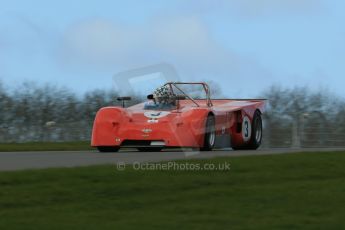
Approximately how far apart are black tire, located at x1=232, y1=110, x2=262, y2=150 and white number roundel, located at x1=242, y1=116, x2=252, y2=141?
0.16 m

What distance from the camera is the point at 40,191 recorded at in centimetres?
1099

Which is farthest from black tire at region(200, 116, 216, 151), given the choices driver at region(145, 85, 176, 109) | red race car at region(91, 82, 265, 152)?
driver at region(145, 85, 176, 109)

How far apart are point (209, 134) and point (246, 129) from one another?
2.45 m

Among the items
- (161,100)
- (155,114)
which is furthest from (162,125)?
(161,100)

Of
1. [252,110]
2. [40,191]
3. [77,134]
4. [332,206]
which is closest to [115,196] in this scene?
[40,191]

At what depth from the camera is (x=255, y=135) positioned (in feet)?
76.3

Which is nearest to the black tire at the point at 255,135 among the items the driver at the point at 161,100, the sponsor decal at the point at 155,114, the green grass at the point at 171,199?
the driver at the point at 161,100

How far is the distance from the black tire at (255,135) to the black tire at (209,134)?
7.05 ft

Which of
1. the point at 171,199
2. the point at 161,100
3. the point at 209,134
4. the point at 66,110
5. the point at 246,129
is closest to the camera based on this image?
the point at 171,199

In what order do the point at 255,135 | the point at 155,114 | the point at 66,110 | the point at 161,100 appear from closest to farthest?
the point at 155,114 → the point at 161,100 → the point at 255,135 → the point at 66,110

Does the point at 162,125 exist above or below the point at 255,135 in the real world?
above

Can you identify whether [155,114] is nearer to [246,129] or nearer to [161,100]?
[161,100]

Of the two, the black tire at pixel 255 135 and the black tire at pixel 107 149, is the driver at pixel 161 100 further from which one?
the black tire at pixel 255 135

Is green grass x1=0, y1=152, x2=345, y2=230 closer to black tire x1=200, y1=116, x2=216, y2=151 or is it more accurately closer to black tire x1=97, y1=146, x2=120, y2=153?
black tire x1=200, y1=116, x2=216, y2=151
